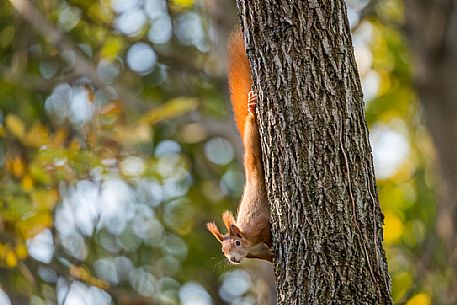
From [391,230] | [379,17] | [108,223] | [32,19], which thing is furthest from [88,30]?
[391,230]

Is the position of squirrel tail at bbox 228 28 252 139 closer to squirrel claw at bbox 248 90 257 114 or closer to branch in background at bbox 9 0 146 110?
squirrel claw at bbox 248 90 257 114

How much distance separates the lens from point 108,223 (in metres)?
8.09

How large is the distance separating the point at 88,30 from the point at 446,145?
303 centimetres

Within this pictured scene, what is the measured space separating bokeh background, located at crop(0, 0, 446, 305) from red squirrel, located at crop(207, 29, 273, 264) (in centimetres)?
146

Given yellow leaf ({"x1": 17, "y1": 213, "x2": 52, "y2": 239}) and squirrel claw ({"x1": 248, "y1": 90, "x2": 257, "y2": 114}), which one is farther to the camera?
yellow leaf ({"x1": 17, "y1": 213, "x2": 52, "y2": 239})

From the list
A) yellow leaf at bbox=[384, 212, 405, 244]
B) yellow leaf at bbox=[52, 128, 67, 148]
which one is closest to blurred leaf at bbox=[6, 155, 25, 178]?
yellow leaf at bbox=[52, 128, 67, 148]

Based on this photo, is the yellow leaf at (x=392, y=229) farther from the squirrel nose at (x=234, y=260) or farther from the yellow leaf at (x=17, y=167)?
the squirrel nose at (x=234, y=260)

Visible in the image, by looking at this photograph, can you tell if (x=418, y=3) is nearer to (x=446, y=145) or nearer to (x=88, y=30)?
(x=446, y=145)

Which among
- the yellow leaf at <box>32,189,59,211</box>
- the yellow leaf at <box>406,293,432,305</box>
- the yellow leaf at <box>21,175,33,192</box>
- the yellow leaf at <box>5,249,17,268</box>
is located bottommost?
the yellow leaf at <box>5,249,17,268</box>

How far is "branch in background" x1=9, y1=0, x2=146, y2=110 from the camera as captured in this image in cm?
654

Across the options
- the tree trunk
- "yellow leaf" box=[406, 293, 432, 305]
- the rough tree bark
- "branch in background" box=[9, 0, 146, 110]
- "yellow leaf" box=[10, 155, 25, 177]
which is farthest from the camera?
the tree trunk

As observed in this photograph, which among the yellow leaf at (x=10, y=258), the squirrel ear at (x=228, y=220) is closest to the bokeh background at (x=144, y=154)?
the yellow leaf at (x=10, y=258)

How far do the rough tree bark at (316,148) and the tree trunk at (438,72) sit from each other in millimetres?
4593

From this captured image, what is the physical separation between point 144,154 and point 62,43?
0.99 meters
